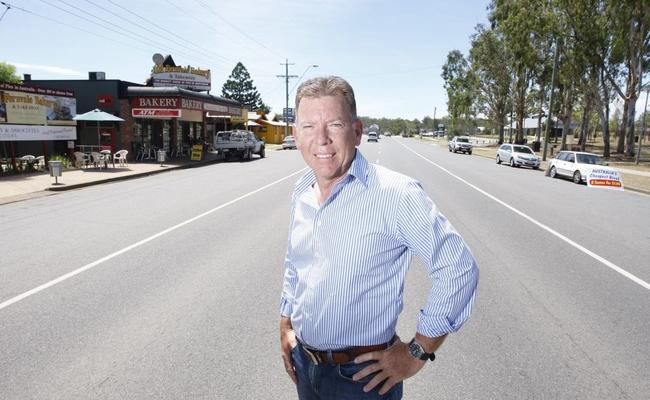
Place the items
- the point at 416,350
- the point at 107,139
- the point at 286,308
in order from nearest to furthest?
the point at 416,350
the point at 286,308
the point at 107,139

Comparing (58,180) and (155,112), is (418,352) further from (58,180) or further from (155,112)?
(155,112)

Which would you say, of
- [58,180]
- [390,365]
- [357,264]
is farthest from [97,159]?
[390,365]

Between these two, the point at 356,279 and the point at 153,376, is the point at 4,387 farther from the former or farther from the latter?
the point at 356,279

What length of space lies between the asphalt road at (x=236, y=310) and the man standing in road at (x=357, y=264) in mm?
1619

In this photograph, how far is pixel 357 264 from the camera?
1.94m

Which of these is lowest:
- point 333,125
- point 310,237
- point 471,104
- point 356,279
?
point 356,279

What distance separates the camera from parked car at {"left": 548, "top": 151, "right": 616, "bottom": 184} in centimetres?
2048

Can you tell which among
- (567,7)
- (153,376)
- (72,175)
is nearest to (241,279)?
(153,376)

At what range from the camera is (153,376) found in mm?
3645

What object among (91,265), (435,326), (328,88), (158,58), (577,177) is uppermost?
(158,58)

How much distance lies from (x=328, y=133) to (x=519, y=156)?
103 ft

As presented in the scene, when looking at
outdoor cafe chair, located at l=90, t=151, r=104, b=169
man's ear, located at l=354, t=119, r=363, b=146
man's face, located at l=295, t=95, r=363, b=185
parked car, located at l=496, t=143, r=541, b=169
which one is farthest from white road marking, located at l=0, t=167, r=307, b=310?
parked car, located at l=496, t=143, r=541, b=169

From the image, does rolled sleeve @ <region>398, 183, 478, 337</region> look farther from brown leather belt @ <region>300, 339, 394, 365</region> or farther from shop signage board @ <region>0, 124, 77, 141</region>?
shop signage board @ <region>0, 124, 77, 141</region>

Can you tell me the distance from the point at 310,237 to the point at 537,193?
15.8 meters
